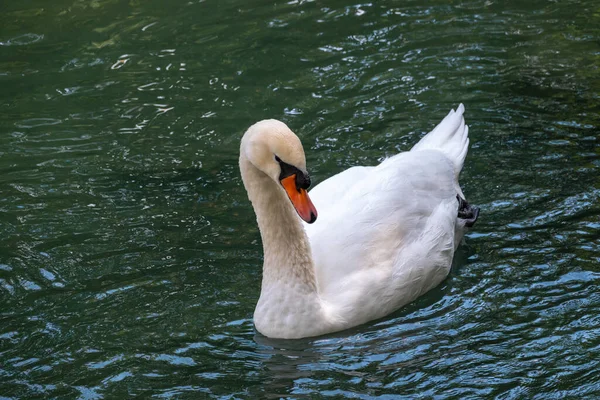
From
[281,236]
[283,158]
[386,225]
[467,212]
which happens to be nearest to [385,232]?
[386,225]

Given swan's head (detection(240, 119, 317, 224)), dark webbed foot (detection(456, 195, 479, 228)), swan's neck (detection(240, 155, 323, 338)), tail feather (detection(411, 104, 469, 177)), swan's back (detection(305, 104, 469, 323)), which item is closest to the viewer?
swan's head (detection(240, 119, 317, 224))

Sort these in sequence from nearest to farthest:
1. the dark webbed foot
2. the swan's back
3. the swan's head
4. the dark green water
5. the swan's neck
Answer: the swan's head < the dark green water < the swan's neck < the swan's back < the dark webbed foot

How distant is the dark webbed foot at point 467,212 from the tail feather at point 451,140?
446 millimetres

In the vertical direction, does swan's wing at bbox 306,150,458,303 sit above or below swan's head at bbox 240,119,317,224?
below

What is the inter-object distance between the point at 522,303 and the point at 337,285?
127cm

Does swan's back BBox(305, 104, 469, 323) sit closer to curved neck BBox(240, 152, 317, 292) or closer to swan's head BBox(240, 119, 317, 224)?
curved neck BBox(240, 152, 317, 292)

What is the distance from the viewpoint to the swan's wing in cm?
708

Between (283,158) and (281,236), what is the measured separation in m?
0.80

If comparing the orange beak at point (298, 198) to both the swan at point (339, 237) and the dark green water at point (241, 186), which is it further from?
the dark green water at point (241, 186)

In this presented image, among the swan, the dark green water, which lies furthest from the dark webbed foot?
the dark green water

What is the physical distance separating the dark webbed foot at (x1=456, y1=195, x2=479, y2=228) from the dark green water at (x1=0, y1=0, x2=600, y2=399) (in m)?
0.17

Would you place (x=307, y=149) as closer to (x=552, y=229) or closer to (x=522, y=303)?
(x=552, y=229)

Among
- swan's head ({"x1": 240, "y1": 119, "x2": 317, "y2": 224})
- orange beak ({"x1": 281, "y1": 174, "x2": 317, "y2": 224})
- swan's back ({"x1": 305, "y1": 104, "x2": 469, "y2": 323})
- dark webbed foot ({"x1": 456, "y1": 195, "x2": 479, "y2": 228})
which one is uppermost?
swan's head ({"x1": 240, "y1": 119, "x2": 317, "y2": 224})

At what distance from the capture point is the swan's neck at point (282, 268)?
6801mm
